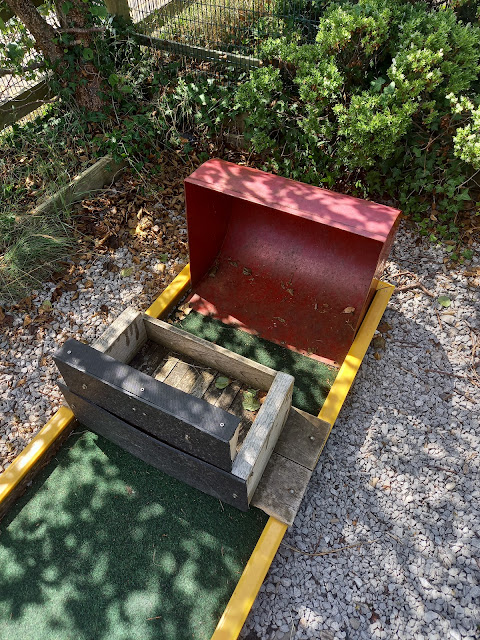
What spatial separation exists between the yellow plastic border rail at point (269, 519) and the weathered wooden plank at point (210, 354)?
52 cm

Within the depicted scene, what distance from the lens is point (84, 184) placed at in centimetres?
516

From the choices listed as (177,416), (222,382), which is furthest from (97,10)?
(177,416)

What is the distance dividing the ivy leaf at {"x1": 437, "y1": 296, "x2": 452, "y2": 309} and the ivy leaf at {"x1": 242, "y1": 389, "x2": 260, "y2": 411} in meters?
2.09

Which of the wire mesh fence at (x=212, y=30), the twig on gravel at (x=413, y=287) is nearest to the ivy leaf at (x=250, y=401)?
the twig on gravel at (x=413, y=287)

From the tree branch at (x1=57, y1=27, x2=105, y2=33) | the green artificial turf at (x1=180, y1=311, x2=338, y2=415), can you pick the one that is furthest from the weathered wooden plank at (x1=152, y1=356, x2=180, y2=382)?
the tree branch at (x1=57, y1=27, x2=105, y2=33)

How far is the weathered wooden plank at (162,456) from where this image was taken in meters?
2.88

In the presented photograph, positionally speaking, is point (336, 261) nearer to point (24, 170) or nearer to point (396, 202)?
point (396, 202)

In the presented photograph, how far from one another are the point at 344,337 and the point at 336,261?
705 millimetres

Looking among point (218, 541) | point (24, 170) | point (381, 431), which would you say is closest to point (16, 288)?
point (24, 170)

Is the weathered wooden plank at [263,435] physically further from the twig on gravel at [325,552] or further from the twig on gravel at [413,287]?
the twig on gravel at [413,287]

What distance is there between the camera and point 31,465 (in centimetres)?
329

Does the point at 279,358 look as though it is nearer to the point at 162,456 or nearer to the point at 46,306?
the point at 162,456

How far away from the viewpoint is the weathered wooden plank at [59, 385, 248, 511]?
2.88 meters

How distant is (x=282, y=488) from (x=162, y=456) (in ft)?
Answer: 2.71
